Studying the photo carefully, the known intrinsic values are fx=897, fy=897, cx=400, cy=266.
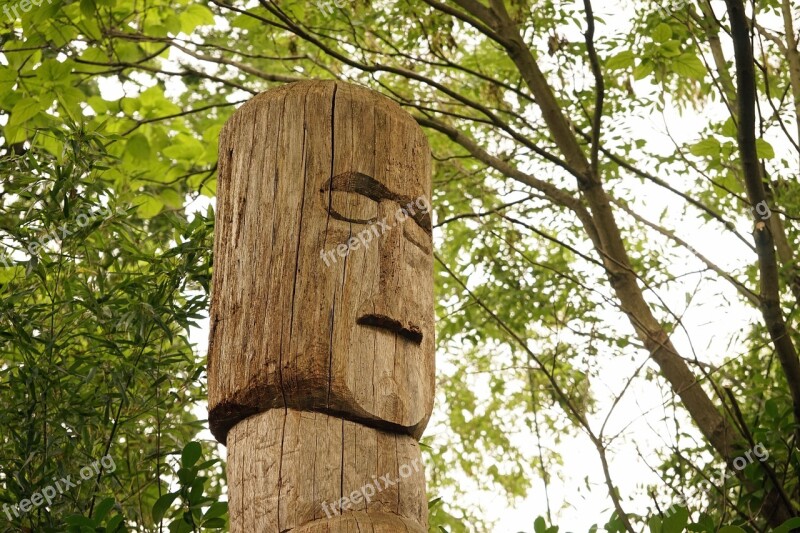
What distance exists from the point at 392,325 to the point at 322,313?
0.84 ft

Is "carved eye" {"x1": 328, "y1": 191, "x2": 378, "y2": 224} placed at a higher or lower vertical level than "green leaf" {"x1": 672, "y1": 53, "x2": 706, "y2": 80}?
lower

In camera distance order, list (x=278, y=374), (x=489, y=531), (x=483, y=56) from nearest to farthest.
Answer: (x=278, y=374) → (x=483, y=56) → (x=489, y=531)

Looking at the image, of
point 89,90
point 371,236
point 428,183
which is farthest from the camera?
point 89,90

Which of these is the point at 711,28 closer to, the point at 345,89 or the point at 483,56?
the point at 345,89

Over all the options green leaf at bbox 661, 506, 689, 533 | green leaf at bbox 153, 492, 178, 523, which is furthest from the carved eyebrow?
green leaf at bbox 661, 506, 689, 533

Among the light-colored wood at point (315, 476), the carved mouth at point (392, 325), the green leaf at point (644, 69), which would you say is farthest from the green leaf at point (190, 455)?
the green leaf at point (644, 69)

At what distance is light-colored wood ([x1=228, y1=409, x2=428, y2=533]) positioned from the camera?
271 cm

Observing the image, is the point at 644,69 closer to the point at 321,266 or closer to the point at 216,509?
the point at 321,266

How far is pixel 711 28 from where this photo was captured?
191 inches

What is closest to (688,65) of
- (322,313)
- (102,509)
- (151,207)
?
(322,313)

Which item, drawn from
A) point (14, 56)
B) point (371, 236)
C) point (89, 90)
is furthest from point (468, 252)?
point (89, 90)

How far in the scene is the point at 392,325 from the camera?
9.92 ft

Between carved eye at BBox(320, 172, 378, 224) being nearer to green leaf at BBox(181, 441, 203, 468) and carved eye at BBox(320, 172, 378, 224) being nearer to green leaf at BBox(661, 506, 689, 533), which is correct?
green leaf at BBox(181, 441, 203, 468)

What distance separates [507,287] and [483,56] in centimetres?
245
